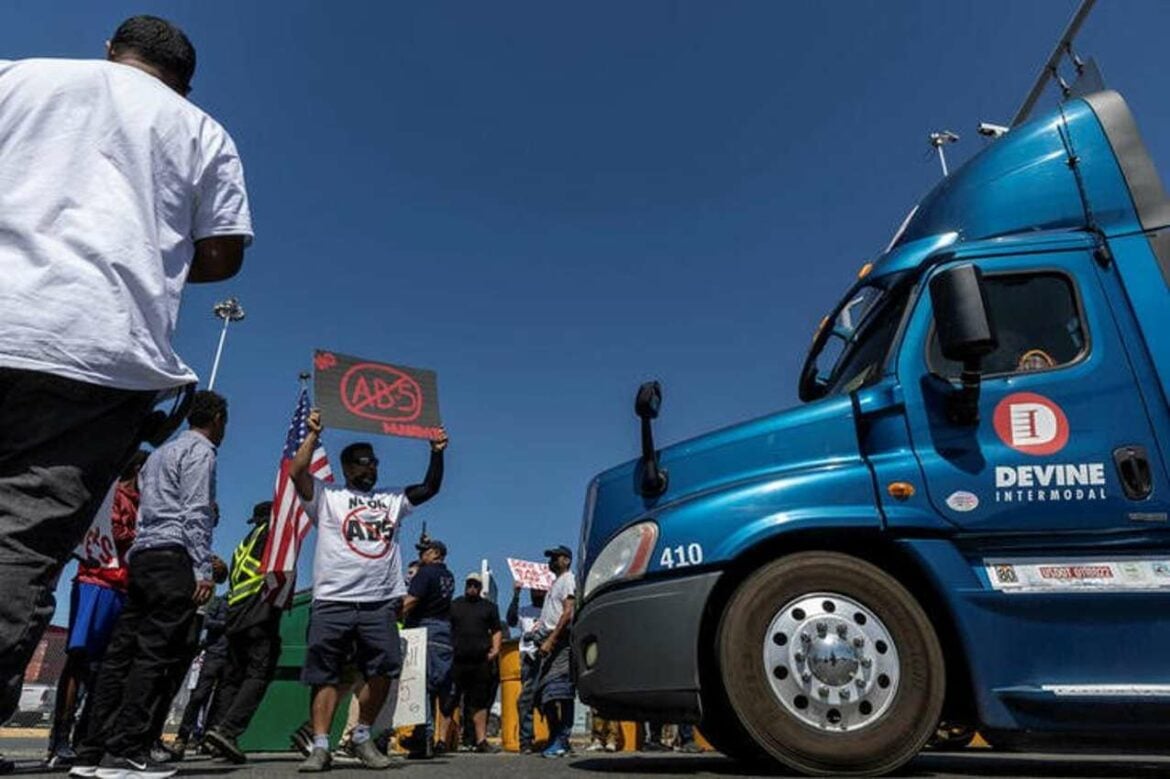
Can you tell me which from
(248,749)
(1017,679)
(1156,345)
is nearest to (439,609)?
(248,749)

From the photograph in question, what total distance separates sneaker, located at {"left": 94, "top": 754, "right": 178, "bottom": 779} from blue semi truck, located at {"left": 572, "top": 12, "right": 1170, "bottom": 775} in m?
1.88

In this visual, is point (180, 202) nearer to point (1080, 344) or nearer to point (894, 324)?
point (894, 324)

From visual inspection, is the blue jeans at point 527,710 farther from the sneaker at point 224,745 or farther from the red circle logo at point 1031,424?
the red circle logo at point 1031,424

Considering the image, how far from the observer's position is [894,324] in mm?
4105

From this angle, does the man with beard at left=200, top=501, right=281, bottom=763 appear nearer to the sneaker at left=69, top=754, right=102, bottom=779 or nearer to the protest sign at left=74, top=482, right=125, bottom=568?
the protest sign at left=74, top=482, right=125, bottom=568

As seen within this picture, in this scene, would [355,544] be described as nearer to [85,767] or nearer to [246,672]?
[85,767]

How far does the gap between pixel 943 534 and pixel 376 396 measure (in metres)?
4.77

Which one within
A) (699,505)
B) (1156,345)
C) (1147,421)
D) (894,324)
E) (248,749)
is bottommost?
(248,749)

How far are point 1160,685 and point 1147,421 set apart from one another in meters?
1.10

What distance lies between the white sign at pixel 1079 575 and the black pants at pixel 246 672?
5047 millimetres

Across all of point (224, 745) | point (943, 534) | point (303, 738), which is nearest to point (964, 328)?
point (943, 534)

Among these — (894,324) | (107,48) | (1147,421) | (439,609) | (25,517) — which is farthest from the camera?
(439,609)

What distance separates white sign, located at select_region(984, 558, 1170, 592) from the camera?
11.2 ft

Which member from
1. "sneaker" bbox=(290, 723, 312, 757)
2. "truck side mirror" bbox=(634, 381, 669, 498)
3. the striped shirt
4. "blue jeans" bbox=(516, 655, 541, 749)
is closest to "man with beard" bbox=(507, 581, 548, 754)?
"blue jeans" bbox=(516, 655, 541, 749)
